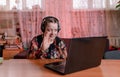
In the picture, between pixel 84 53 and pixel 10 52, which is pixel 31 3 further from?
pixel 84 53

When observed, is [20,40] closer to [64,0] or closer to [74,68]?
[64,0]

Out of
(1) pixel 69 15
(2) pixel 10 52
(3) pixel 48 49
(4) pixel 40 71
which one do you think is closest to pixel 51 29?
(3) pixel 48 49

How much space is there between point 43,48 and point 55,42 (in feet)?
0.44

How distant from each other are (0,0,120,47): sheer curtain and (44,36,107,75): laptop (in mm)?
2384

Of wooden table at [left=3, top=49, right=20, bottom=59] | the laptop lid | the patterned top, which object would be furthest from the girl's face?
wooden table at [left=3, top=49, right=20, bottom=59]

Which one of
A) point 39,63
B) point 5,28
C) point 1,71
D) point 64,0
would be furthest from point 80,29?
point 1,71

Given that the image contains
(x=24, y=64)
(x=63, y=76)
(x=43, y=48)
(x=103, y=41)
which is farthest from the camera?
(x=43, y=48)

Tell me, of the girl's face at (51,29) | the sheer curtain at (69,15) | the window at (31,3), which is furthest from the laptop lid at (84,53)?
the window at (31,3)

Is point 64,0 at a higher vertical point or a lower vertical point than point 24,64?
higher

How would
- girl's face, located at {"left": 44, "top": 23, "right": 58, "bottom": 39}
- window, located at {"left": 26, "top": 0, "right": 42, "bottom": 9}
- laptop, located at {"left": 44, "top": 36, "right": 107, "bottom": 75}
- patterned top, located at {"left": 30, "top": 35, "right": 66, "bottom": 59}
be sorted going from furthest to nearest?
1. window, located at {"left": 26, "top": 0, "right": 42, "bottom": 9}
2. girl's face, located at {"left": 44, "top": 23, "right": 58, "bottom": 39}
3. patterned top, located at {"left": 30, "top": 35, "right": 66, "bottom": 59}
4. laptop, located at {"left": 44, "top": 36, "right": 107, "bottom": 75}

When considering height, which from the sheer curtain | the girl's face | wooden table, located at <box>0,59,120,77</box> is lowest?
wooden table, located at <box>0,59,120,77</box>

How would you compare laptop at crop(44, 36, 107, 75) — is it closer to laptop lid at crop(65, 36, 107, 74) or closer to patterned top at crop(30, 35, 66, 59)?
laptop lid at crop(65, 36, 107, 74)

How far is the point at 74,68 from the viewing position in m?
1.06

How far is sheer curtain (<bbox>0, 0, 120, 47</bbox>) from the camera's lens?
348cm
